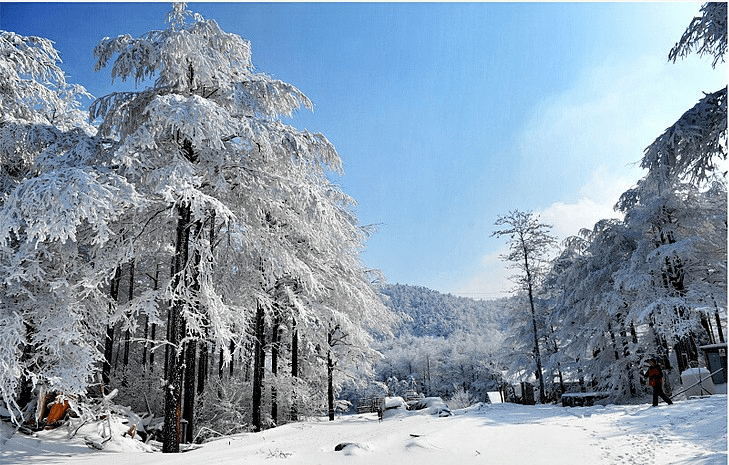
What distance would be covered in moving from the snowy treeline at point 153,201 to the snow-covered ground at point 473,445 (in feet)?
3.57

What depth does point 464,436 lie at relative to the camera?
8.39 meters

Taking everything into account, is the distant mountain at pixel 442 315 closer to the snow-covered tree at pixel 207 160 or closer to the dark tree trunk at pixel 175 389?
the snow-covered tree at pixel 207 160

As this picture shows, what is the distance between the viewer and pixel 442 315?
179m

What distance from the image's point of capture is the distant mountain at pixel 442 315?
164 metres

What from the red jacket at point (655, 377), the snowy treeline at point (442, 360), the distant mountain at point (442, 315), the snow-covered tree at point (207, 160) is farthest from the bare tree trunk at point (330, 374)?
the distant mountain at point (442, 315)

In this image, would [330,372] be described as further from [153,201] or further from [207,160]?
[153,201]

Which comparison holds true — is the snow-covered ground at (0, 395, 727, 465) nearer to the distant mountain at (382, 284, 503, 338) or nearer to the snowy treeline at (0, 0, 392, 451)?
the snowy treeline at (0, 0, 392, 451)

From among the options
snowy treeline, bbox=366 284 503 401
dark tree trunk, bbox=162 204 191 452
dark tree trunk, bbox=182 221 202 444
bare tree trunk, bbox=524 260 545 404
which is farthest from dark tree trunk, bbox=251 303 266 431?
snowy treeline, bbox=366 284 503 401

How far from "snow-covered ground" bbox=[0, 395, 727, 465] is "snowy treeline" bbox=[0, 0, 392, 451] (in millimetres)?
1089

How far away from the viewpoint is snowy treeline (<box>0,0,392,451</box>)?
772cm

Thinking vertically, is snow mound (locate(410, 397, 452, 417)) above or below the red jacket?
below

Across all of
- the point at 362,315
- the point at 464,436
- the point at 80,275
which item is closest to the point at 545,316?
the point at 362,315

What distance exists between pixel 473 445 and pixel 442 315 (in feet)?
580

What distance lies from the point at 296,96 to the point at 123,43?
3763 mm
